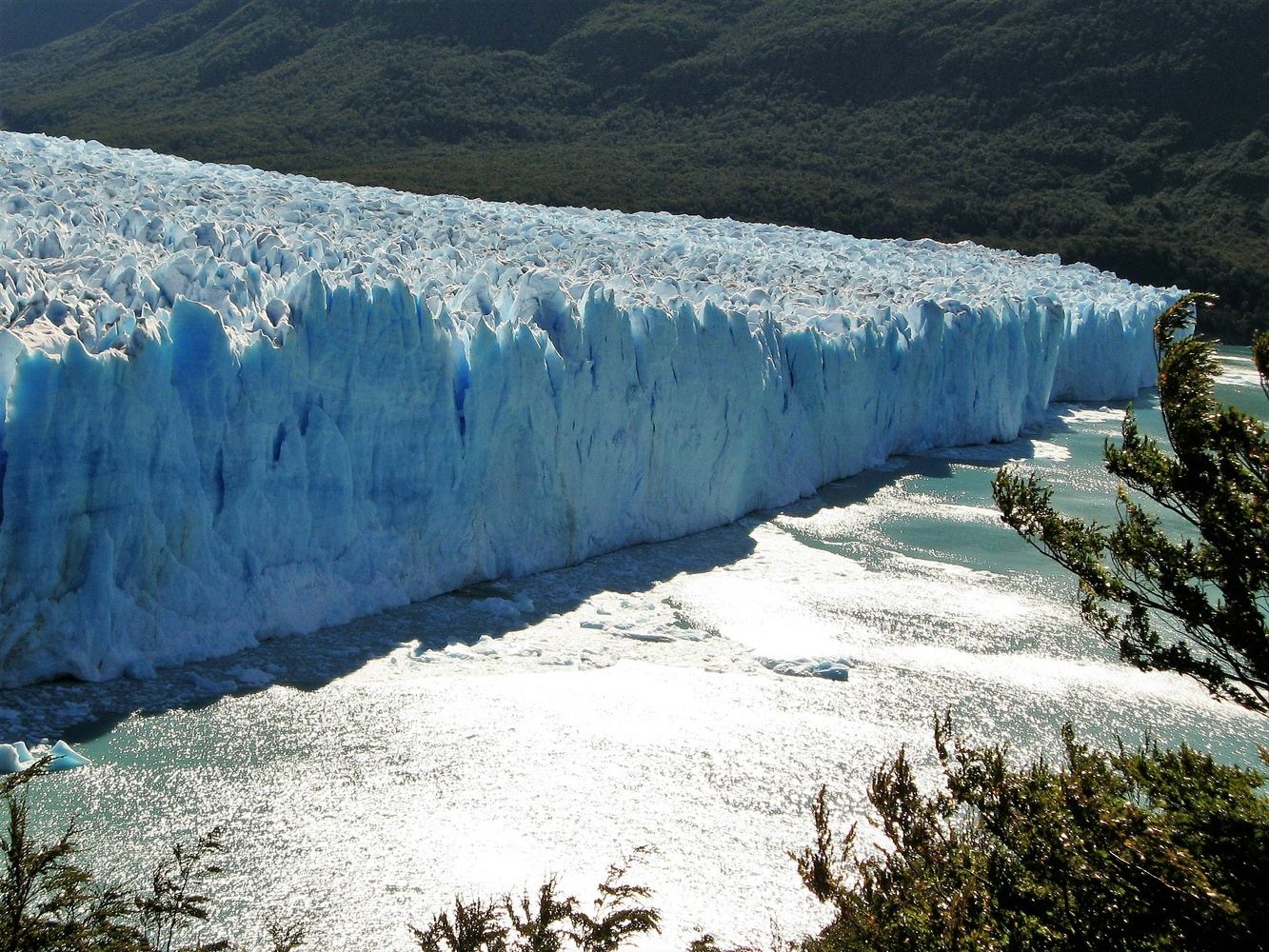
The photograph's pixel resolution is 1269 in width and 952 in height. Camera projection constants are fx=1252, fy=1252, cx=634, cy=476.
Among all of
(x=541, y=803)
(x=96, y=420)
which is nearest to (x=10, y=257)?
(x=96, y=420)

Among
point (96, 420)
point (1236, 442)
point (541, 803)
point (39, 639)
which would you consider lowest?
point (541, 803)

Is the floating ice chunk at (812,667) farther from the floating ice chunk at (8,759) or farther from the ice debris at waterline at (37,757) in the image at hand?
the floating ice chunk at (8,759)

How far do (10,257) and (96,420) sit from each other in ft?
6.95

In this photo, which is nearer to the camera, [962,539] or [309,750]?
[309,750]

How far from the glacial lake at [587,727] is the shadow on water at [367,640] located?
0.06ft

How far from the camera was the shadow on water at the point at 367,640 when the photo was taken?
538cm

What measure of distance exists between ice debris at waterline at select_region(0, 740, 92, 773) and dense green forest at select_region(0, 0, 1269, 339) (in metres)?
22.4

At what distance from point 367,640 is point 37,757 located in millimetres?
1950

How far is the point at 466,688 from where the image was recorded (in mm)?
6199

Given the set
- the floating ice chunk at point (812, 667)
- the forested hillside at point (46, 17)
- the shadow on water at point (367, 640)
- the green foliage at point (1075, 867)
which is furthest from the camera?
the forested hillside at point (46, 17)

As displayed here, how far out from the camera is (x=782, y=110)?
36.2 metres

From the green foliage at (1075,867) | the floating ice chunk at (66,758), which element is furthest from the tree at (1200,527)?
the floating ice chunk at (66,758)

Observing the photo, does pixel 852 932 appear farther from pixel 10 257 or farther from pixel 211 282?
pixel 10 257

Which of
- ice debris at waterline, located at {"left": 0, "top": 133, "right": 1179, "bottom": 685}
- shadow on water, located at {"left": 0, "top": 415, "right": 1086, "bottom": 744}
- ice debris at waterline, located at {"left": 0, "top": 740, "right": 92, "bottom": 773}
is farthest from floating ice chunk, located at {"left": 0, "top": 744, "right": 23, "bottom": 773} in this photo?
ice debris at waterline, located at {"left": 0, "top": 133, "right": 1179, "bottom": 685}
